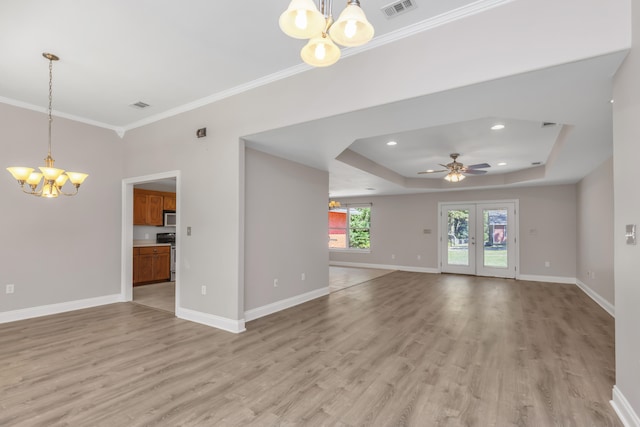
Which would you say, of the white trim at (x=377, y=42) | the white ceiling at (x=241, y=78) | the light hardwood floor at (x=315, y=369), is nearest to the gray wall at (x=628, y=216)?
the white ceiling at (x=241, y=78)

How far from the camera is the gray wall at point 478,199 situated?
7.64 m

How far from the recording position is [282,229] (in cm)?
507

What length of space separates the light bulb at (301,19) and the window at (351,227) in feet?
30.2

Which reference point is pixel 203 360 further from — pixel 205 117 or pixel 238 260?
pixel 205 117

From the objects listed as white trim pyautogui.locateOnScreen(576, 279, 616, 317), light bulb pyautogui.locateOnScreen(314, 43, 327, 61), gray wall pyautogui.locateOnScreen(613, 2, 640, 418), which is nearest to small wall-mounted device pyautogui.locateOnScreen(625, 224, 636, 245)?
gray wall pyautogui.locateOnScreen(613, 2, 640, 418)

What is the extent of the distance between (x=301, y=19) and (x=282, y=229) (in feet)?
12.6

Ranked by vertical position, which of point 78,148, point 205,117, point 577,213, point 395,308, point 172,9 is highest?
point 172,9

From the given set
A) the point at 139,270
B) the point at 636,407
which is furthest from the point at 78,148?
the point at 636,407

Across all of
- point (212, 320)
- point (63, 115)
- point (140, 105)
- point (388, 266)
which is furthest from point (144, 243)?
point (388, 266)

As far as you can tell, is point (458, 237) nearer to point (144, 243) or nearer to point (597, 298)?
point (597, 298)

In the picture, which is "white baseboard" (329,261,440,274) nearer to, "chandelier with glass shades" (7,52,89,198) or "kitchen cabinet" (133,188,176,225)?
"kitchen cabinet" (133,188,176,225)

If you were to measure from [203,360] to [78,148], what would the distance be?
4138 mm

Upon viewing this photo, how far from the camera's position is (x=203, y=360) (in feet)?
10.3

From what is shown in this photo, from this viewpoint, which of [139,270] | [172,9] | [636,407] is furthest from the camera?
[139,270]
